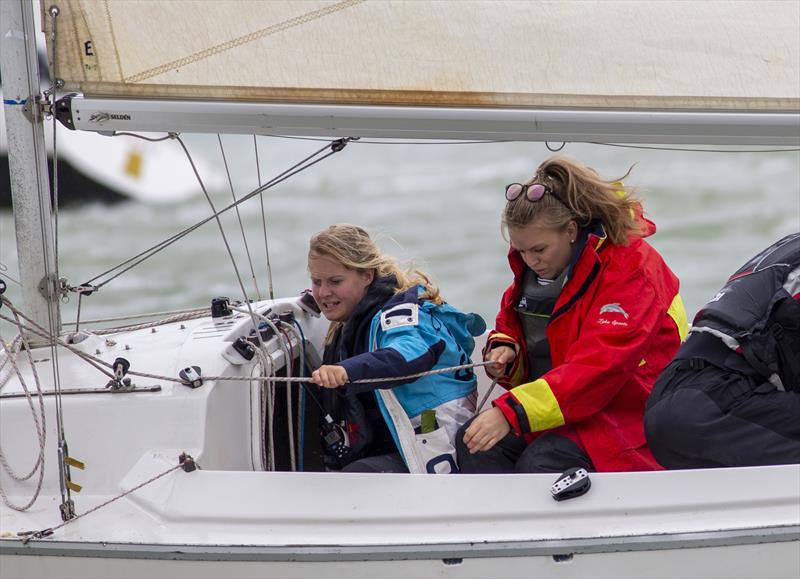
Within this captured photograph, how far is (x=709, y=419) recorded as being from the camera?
2301 millimetres

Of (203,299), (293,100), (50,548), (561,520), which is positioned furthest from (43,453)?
(203,299)

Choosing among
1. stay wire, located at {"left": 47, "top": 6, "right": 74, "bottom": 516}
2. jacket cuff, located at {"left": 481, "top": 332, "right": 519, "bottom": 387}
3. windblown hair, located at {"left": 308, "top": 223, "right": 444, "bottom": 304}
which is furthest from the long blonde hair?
stay wire, located at {"left": 47, "top": 6, "right": 74, "bottom": 516}

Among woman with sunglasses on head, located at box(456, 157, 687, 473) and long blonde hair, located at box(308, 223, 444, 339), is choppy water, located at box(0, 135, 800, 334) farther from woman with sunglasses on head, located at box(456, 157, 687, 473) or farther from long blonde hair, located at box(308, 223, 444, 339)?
woman with sunglasses on head, located at box(456, 157, 687, 473)

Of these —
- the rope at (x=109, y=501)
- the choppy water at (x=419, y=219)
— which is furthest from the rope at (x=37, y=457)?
the choppy water at (x=419, y=219)

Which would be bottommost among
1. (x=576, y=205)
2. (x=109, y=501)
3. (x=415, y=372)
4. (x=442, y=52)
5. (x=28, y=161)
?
(x=109, y=501)

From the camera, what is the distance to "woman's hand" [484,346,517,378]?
2.73 meters

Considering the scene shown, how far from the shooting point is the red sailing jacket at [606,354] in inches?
96.3

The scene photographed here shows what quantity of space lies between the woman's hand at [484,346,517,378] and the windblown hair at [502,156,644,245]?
0.32 m

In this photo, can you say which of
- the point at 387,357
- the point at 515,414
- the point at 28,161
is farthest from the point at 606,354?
the point at 28,161

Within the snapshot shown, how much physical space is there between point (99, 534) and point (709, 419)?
1.27 meters

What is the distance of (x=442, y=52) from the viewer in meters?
2.53

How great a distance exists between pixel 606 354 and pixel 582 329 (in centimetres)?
10

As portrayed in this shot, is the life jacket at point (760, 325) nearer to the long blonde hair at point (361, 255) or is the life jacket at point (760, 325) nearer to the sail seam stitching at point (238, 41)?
the long blonde hair at point (361, 255)

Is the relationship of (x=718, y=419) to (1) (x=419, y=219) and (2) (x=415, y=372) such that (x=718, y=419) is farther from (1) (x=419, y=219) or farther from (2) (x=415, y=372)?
(1) (x=419, y=219)
